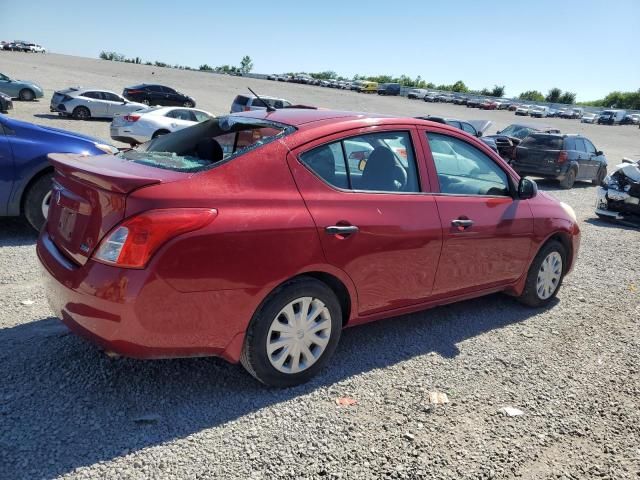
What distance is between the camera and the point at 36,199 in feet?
19.5

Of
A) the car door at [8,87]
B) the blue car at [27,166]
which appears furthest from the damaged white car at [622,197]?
the car door at [8,87]

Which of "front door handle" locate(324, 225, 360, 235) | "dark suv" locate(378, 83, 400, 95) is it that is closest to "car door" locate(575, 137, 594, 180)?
"front door handle" locate(324, 225, 360, 235)

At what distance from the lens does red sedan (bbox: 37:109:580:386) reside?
9.09ft

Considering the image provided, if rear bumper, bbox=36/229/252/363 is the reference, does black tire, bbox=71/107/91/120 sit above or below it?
below

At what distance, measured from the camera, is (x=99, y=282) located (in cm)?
276

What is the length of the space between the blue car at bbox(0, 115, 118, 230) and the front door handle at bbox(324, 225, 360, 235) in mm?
3873

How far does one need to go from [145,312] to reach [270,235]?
764 millimetres

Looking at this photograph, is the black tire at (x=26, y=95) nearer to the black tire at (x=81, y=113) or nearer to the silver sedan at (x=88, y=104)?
the silver sedan at (x=88, y=104)

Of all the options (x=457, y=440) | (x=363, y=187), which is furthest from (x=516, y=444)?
(x=363, y=187)

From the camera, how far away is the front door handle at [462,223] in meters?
4.01

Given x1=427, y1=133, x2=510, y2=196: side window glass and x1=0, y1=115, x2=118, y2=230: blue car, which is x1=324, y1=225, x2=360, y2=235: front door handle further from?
x1=0, y1=115, x2=118, y2=230: blue car

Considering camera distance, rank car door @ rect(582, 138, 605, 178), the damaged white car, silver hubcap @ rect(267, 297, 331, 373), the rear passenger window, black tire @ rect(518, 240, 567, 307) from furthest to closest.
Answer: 1. car door @ rect(582, 138, 605, 178)
2. the damaged white car
3. black tire @ rect(518, 240, 567, 307)
4. the rear passenger window
5. silver hubcap @ rect(267, 297, 331, 373)

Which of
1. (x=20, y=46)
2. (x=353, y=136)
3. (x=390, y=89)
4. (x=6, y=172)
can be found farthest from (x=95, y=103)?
(x=20, y=46)

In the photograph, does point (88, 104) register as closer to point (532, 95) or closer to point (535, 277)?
point (535, 277)
